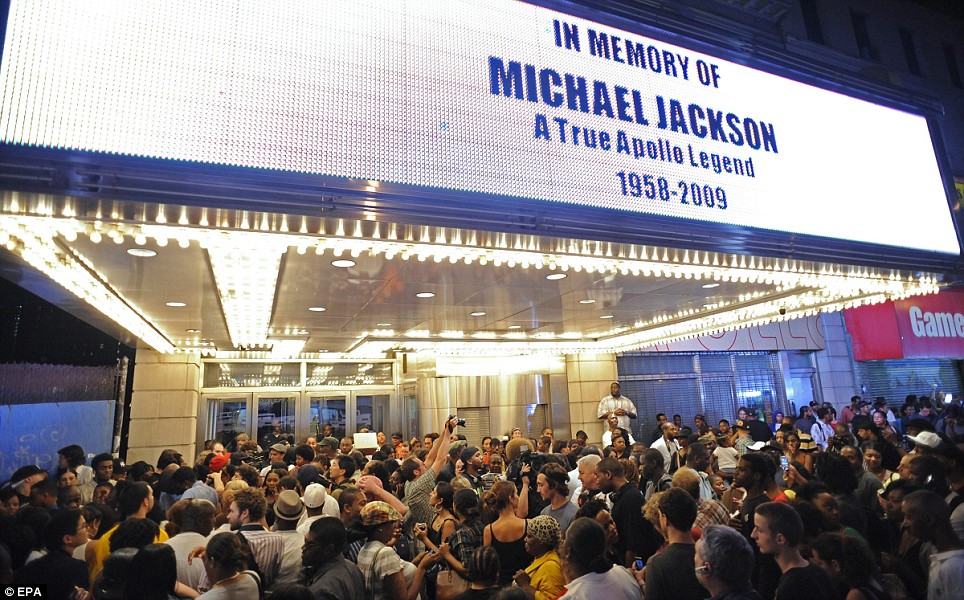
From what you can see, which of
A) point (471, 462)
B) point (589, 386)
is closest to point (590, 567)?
point (471, 462)

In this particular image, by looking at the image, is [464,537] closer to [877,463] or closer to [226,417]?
[877,463]

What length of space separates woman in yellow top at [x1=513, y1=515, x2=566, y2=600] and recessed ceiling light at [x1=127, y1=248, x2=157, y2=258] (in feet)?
14.7

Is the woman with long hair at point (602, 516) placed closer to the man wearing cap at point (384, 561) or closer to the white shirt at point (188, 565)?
the man wearing cap at point (384, 561)

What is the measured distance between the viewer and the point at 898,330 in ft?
72.7

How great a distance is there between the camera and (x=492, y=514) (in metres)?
5.02

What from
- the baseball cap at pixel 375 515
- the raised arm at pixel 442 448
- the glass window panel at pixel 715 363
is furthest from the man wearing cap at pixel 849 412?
the baseball cap at pixel 375 515

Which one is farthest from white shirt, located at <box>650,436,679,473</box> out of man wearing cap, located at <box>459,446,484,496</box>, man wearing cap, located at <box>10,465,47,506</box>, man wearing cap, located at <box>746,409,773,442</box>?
man wearing cap, located at <box>10,465,47,506</box>

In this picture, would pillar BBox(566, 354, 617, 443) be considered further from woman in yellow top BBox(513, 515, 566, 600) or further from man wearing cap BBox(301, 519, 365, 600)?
man wearing cap BBox(301, 519, 365, 600)

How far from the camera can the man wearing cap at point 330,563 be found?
364cm

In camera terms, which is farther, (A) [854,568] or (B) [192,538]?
(B) [192,538]

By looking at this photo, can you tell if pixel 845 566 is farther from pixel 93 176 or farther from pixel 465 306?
pixel 465 306

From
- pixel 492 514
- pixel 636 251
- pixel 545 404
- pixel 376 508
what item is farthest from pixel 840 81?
pixel 545 404

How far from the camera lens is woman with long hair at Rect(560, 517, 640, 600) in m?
3.33

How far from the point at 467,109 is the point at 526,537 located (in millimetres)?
3704
